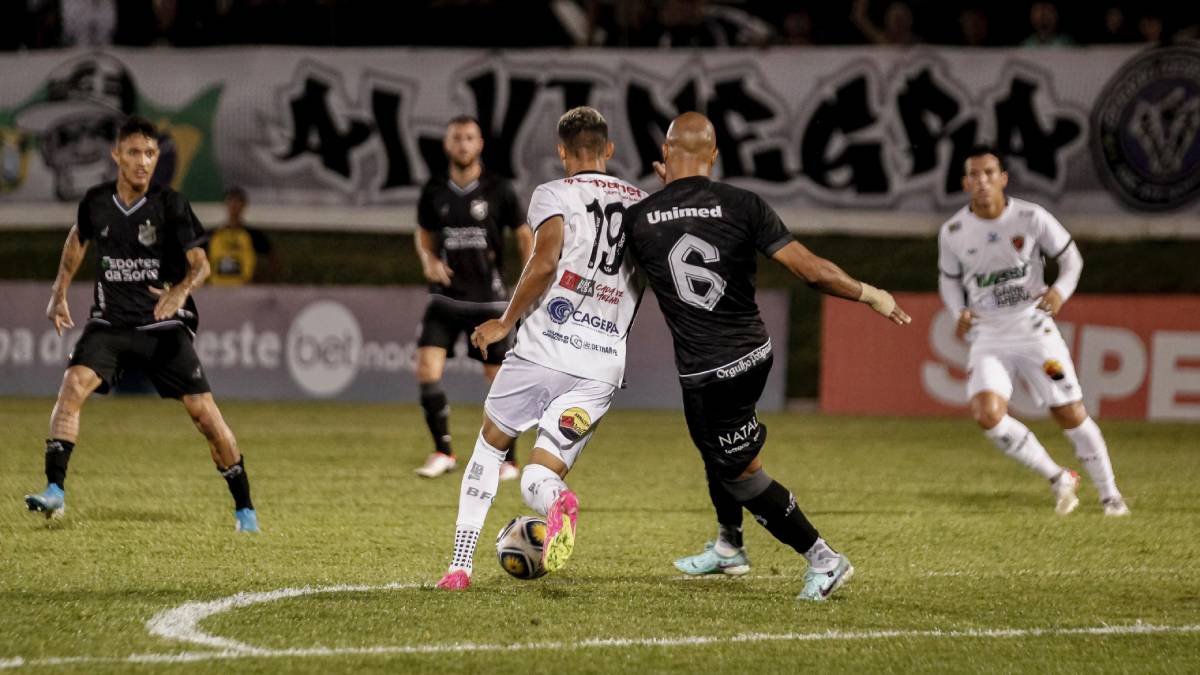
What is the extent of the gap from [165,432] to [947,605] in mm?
8972

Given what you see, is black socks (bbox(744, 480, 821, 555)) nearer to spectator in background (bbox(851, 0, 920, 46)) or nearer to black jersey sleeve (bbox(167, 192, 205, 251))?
black jersey sleeve (bbox(167, 192, 205, 251))

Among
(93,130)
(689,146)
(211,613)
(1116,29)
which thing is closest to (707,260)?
(689,146)

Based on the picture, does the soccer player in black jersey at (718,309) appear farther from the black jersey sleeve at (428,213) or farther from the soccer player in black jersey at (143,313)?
the black jersey sleeve at (428,213)

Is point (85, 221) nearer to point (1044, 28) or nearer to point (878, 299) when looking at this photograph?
point (878, 299)

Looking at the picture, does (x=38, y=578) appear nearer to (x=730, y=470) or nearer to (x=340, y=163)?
(x=730, y=470)

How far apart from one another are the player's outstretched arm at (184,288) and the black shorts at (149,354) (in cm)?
17

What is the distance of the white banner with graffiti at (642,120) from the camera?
56.5 ft

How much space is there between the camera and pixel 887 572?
7090 millimetres

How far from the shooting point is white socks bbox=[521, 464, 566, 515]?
619 cm

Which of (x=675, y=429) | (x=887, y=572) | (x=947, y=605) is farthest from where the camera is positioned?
(x=675, y=429)

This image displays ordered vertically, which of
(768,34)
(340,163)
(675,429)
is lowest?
(675,429)

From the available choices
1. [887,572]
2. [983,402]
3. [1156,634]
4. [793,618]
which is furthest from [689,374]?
Result: [983,402]

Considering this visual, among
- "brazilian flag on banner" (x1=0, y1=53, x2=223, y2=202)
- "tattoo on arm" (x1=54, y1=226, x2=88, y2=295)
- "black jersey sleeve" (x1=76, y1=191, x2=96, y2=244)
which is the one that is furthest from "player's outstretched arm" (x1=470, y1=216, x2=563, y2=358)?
"brazilian flag on banner" (x1=0, y1=53, x2=223, y2=202)

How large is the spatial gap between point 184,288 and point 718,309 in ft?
10.2
